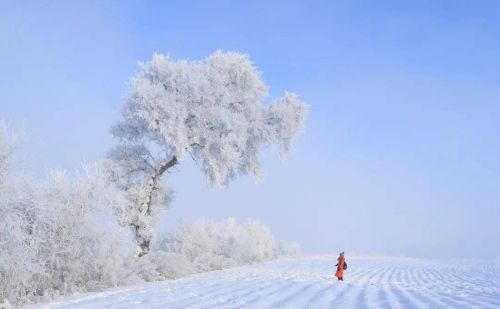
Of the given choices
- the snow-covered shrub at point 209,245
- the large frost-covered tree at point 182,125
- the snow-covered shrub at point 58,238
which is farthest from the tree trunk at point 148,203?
the snow-covered shrub at point 58,238

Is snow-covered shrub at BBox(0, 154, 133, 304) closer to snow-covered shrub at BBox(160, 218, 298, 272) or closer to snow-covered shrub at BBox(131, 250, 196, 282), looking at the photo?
snow-covered shrub at BBox(131, 250, 196, 282)

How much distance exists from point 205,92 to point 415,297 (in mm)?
12411

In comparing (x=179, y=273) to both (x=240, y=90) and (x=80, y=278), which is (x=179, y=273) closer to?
(x=80, y=278)

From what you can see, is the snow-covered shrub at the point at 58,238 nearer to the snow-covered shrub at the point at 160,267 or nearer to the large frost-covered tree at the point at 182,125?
the snow-covered shrub at the point at 160,267

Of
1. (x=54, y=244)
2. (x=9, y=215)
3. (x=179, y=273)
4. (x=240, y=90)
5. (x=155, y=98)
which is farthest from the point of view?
(x=240, y=90)

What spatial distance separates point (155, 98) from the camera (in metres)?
20.0

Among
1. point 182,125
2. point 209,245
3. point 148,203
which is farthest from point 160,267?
point 209,245

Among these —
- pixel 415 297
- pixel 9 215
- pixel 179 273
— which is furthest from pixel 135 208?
pixel 415 297

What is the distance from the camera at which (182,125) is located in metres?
20.3

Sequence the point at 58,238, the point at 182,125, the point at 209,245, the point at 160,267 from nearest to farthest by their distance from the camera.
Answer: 1. the point at 58,238
2. the point at 160,267
3. the point at 182,125
4. the point at 209,245

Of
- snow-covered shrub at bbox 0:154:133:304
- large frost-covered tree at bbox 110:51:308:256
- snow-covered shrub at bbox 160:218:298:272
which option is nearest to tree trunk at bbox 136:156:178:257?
large frost-covered tree at bbox 110:51:308:256

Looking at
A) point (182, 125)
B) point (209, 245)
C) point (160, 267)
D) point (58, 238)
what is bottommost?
point (160, 267)

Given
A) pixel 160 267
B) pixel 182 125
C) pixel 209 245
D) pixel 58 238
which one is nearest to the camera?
pixel 58 238

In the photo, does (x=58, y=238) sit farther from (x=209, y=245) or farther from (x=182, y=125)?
(x=209, y=245)
